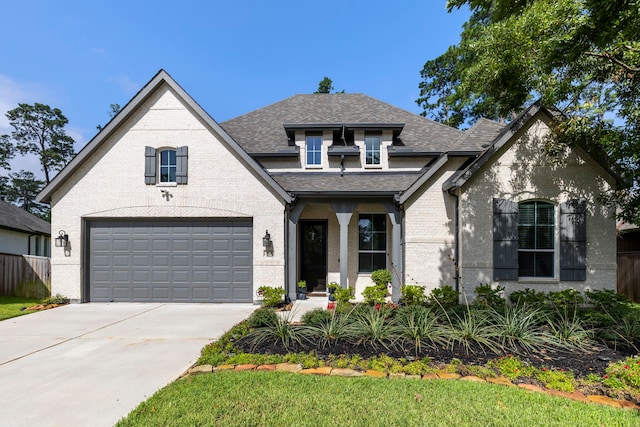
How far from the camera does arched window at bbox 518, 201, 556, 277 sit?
8.21 metres

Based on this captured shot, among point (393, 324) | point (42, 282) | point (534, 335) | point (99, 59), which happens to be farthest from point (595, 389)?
point (99, 59)

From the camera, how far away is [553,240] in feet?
26.9

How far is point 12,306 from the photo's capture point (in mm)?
9164

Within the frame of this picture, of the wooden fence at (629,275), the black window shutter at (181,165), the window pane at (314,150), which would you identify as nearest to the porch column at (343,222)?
the window pane at (314,150)

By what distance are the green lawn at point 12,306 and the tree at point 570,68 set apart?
13.0m

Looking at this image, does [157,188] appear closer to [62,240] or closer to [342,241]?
[62,240]

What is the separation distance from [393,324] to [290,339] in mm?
2013

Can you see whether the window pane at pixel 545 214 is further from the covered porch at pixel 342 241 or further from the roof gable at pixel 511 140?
the covered porch at pixel 342 241

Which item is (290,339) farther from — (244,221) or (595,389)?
(244,221)

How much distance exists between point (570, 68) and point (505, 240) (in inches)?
164

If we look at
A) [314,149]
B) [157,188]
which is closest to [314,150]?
[314,149]

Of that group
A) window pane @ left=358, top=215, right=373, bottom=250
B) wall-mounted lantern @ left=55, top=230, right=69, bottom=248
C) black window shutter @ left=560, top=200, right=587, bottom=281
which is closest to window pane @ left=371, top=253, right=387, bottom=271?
window pane @ left=358, top=215, right=373, bottom=250

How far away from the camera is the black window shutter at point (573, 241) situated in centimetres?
798

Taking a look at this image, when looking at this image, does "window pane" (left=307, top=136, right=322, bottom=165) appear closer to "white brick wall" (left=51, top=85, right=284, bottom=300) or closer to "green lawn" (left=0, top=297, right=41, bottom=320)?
"white brick wall" (left=51, top=85, right=284, bottom=300)
